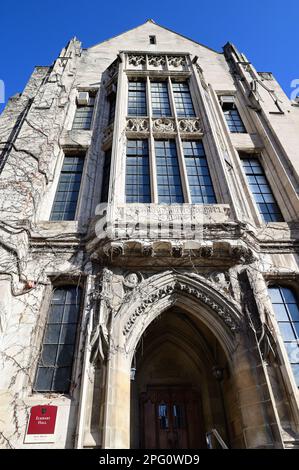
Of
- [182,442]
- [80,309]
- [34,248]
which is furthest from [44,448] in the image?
[34,248]

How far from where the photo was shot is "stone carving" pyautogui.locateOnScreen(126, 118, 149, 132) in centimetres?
1109

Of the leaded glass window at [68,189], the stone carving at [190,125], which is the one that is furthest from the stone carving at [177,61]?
the leaded glass window at [68,189]

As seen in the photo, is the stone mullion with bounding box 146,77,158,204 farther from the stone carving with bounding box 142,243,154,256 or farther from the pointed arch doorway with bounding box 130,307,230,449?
the pointed arch doorway with bounding box 130,307,230,449

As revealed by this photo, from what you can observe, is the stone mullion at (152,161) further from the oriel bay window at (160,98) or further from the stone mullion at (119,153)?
the stone mullion at (119,153)

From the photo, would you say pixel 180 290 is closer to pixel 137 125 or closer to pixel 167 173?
pixel 167 173

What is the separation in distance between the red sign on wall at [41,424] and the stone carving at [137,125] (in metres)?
8.99

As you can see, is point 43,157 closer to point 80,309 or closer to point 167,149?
point 167,149

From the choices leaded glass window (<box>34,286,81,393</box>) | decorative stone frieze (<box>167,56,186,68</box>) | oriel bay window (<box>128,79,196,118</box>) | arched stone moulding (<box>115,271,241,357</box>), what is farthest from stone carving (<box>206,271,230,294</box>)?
decorative stone frieze (<box>167,56,186,68</box>)

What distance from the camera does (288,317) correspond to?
702cm

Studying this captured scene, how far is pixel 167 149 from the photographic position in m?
10.8

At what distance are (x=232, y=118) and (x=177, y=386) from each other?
1071cm

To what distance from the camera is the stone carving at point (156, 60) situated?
14.8m

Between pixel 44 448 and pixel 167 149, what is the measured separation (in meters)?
9.07

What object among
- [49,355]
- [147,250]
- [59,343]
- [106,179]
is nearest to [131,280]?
[147,250]
